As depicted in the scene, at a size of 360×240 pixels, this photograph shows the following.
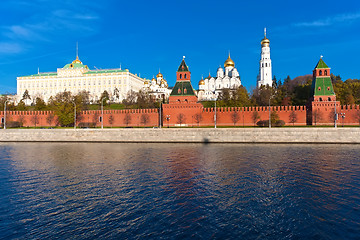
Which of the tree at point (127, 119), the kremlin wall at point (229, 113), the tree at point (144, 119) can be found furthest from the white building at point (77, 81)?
the tree at point (144, 119)

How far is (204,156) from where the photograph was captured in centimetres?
2164

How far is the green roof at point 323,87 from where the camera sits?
1662 inches

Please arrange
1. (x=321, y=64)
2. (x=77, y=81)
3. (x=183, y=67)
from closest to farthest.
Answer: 1. (x=321, y=64)
2. (x=183, y=67)
3. (x=77, y=81)

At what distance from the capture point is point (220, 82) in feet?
297

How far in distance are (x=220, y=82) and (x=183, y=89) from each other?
47.6m

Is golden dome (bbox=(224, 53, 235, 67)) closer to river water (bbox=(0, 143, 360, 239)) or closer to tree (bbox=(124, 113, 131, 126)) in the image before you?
tree (bbox=(124, 113, 131, 126))

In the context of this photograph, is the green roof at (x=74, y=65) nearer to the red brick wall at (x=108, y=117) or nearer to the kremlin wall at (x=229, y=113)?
the red brick wall at (x=108, y=117)

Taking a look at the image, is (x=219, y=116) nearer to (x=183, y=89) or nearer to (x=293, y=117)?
(x=183, y=89)

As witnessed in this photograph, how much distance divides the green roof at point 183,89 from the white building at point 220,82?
4117 cm

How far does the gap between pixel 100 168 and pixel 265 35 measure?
77.0m

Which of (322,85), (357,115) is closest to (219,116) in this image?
(322,85)

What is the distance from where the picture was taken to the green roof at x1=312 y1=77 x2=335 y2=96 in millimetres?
42219

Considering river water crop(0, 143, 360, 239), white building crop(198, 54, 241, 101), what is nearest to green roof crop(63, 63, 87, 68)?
white building crop(198, 54, 241, 101)

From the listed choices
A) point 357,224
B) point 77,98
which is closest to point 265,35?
point 77,98
